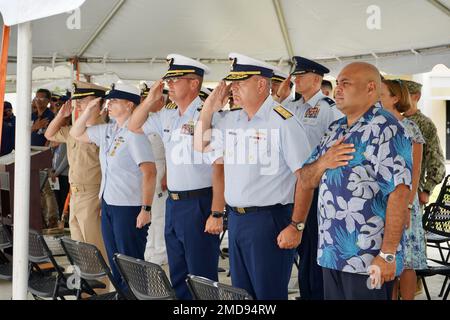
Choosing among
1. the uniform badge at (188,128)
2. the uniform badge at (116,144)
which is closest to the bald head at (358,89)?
the uniform badge at (188,128)

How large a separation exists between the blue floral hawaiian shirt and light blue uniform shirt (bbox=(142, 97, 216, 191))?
1262 mm

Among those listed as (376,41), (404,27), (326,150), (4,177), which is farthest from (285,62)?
(326,150)

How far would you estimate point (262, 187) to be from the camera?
11.5ft

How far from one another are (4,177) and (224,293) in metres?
4.40

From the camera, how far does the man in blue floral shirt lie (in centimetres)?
279

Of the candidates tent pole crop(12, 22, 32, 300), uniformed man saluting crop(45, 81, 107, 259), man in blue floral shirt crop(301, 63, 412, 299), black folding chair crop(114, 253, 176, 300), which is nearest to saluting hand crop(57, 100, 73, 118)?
uniformed man saluting crop(45, 81, 107, 259)

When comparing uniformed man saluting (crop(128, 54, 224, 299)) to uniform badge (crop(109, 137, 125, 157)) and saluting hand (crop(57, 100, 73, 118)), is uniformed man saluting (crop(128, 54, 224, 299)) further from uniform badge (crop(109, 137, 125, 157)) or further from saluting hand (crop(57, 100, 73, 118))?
saluting hand (crop(57, 100, 73, 118))

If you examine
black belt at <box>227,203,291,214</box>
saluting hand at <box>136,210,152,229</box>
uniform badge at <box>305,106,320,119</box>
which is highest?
uniform badge at <box>305,106,320,119</box>

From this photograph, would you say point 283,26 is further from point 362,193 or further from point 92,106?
point 362,193

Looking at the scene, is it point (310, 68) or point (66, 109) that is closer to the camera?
point (310, 68)

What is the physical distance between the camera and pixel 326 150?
3.07 m

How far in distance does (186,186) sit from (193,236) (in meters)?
0.30

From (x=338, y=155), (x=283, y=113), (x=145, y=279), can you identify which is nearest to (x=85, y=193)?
(x=145, y=279)
